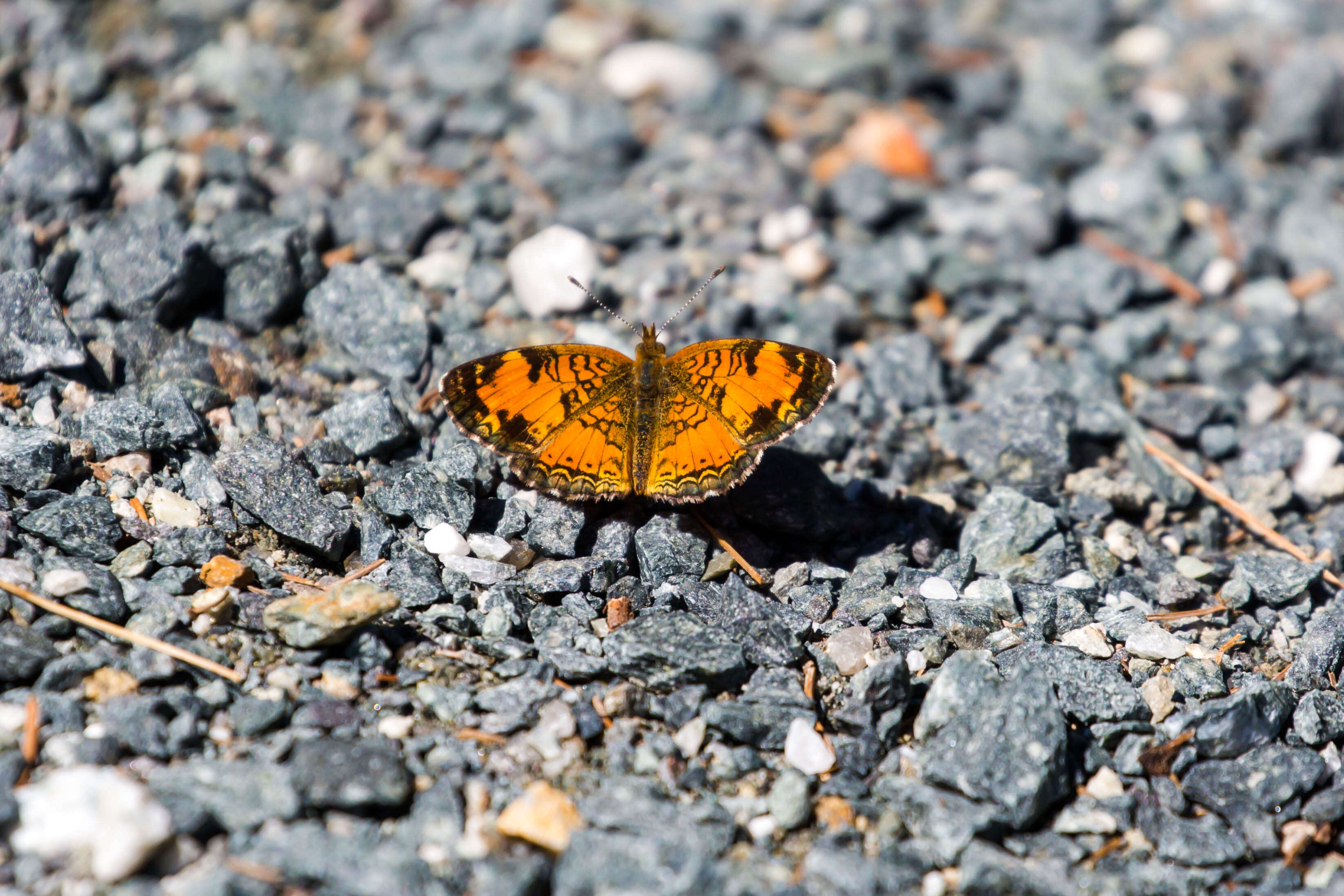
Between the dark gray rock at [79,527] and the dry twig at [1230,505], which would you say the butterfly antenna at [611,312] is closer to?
the dark gray rock at [79,527]

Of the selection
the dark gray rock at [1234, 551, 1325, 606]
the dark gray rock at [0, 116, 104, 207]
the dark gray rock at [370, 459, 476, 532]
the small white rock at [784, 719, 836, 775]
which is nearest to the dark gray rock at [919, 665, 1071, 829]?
the small white rock at [784, 719, 836, 775]

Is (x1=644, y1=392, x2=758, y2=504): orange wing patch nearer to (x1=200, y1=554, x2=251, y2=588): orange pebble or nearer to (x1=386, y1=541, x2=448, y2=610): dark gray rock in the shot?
(x1=386, y1=541, x2=448, y2=610): dark gray rock

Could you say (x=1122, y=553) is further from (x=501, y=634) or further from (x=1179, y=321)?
(x=501, y=634)

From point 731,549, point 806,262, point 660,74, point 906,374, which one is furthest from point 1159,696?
point 660,74

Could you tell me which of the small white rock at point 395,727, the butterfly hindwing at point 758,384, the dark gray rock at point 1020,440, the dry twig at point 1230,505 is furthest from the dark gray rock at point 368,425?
the dry twig at point 1230,505

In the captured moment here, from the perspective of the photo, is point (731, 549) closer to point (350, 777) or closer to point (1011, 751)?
point (1011, 751)

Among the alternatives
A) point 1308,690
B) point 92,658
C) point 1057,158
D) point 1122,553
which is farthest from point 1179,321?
point 92,658
